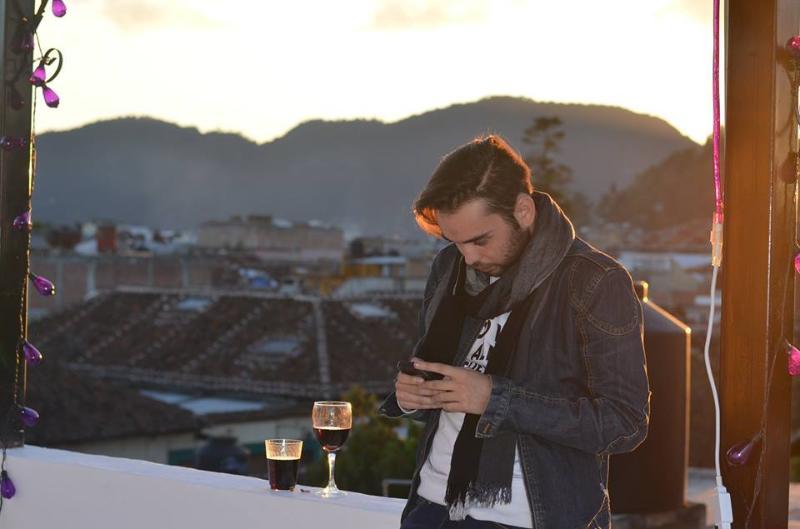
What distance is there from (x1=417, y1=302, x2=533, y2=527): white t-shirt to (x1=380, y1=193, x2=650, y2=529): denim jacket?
0.13 ft

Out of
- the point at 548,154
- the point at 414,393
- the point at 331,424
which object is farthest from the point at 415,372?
the point at 548,154

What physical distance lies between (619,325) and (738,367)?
0.24 m

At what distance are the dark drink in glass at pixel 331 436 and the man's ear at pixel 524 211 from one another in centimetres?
81

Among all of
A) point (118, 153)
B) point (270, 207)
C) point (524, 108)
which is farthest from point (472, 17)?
point (118, 153)

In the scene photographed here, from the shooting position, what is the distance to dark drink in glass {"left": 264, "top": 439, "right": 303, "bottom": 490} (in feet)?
7.83

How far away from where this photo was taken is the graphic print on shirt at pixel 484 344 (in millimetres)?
1625

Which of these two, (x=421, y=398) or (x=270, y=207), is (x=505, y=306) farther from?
(x=270, y=207)

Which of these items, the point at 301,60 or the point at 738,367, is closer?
the point at 738,367

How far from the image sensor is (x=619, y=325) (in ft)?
4.95

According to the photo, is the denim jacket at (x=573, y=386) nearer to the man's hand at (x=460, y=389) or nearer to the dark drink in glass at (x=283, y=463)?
the man's hand at (x=460, y=389)

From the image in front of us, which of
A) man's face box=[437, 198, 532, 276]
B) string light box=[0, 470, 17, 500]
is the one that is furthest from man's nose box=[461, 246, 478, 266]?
string light box=[0, 470, 17, 500]

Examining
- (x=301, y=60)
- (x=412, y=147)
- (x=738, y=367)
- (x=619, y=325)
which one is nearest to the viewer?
(x=619, y=325)

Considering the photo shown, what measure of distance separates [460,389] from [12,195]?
1691mm

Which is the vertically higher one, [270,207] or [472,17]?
[472,17]
